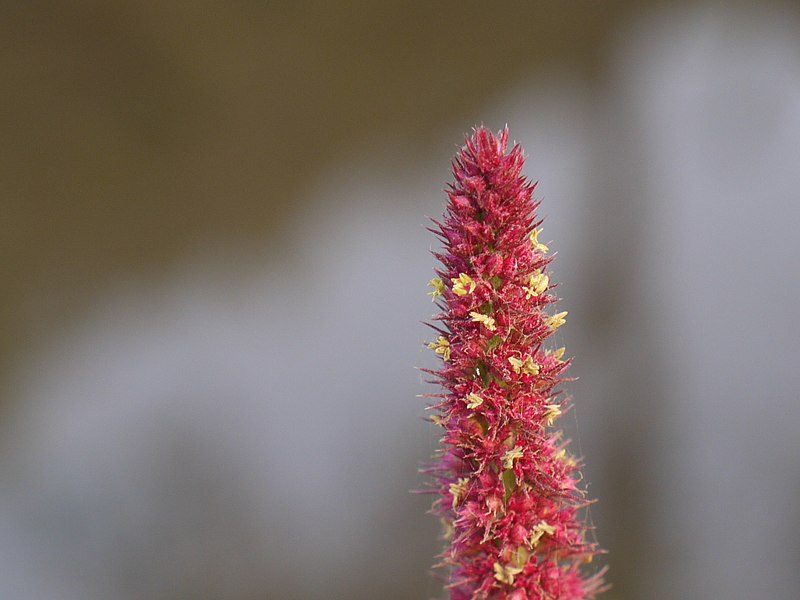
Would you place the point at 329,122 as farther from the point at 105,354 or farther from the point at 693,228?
the point at 693,228

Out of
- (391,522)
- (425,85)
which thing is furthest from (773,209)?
(391,522)

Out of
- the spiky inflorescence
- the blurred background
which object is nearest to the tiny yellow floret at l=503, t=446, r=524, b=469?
the spiky inflorescence

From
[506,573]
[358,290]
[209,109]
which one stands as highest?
[209,109]

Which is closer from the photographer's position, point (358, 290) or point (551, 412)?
point (551, 412)

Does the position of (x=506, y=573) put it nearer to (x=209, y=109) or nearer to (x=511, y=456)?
(x=511, y=456)

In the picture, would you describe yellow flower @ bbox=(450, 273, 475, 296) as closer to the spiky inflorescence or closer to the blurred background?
the spiky inflorescence

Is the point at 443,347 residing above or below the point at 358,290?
below

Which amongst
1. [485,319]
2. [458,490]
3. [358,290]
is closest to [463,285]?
[485,319]
